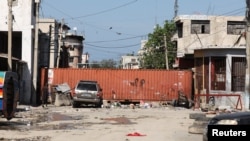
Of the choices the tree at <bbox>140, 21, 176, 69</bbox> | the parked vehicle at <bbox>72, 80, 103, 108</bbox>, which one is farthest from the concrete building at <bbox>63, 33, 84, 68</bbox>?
the parked vehicle at <bbox>72, 80, 103, 108</bbox>

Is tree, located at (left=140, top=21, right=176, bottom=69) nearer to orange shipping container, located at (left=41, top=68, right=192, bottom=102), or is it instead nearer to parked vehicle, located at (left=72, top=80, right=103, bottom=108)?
orange shipping container, located at (left=41, top=68, right=192, bottom=102)

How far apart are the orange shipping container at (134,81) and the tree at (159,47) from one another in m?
34.6

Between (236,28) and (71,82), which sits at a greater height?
(236,28)

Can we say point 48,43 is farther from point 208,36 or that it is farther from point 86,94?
point 208,36

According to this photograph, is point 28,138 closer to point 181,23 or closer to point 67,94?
point 67,94

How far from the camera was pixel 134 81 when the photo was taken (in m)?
44.4

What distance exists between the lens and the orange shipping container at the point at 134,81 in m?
44.2

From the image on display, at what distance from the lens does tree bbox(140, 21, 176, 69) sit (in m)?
80.6

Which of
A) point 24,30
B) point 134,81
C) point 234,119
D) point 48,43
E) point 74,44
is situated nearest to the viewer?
point 234,119

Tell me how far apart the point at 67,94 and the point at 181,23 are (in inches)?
958

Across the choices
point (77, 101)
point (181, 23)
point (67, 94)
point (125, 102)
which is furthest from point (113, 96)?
point (181, 23)

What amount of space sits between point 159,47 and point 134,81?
134ft

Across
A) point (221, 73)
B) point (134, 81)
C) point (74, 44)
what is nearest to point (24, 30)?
point (134, 81)

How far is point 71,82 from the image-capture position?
145ft
